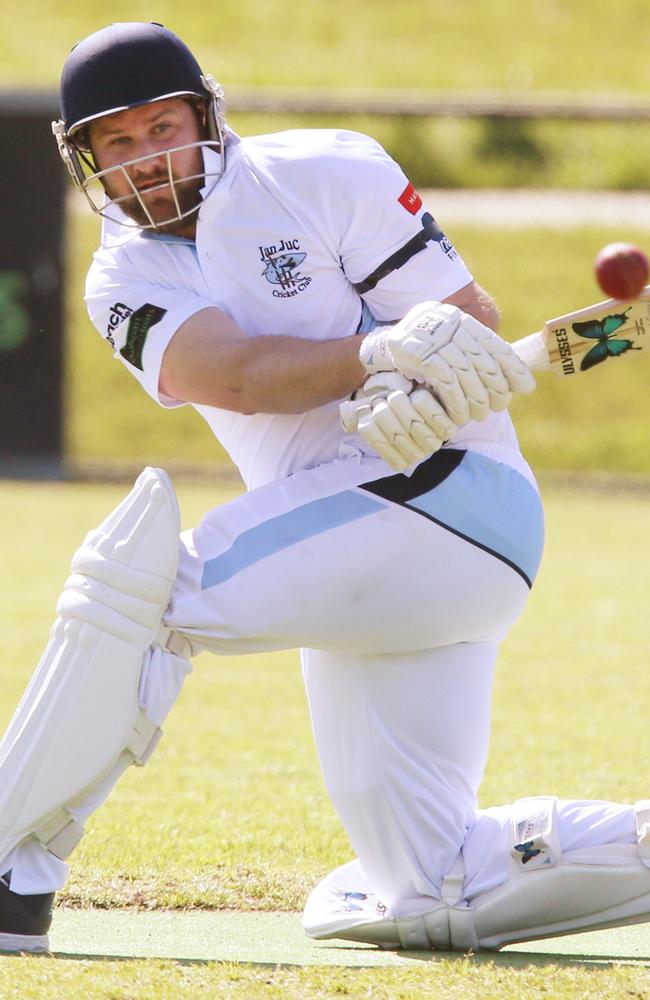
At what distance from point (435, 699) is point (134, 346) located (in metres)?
0.91

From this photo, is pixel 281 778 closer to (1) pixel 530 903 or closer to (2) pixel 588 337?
(1) pixel 530 903

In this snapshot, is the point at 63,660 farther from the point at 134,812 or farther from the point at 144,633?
the point at 134,812

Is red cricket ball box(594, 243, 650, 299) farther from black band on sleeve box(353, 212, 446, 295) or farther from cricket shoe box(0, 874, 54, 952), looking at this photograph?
cricket shoe box(0, 874, 54, 952)

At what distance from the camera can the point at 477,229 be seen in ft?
45.0

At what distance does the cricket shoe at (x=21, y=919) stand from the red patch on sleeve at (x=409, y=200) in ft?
4.89

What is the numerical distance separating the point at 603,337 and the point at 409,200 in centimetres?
47

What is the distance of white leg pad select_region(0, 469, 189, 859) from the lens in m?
2.99

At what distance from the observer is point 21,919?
301cm

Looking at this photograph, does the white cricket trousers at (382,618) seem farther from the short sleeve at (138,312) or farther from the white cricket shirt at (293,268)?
the short sleeve at (138,312)

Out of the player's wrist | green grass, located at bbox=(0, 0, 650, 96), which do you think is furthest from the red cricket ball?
green grass, located at bbox=(0, 0, 650, 96)

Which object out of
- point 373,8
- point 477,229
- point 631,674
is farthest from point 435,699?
point 373,8

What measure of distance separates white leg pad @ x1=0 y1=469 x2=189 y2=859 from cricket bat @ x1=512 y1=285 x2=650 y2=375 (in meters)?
0.80

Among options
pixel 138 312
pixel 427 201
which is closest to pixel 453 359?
pixel 138 312

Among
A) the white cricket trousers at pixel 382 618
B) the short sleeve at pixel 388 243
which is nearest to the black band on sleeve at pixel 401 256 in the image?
the short sleeve at pixel 388 243
